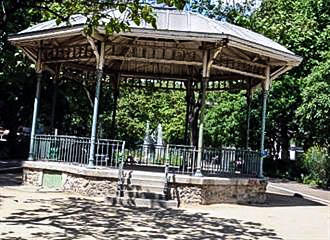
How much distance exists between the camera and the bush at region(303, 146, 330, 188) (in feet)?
87.9

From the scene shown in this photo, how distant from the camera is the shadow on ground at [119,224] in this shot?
954cm

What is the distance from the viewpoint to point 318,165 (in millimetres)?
27141

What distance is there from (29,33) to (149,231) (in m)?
8.66

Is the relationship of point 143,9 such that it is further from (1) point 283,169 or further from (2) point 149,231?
(1) point 283,169

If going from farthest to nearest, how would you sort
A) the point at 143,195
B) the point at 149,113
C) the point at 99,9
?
the point at 149,113
the point at 143,195
the point at 99,9

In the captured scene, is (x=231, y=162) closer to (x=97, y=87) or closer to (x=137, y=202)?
(x=137, y=202)

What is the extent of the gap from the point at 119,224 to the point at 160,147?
27.1 ft

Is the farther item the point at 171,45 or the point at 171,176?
the point at 171,45

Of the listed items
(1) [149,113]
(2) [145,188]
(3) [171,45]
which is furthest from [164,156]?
(1) [149,113]

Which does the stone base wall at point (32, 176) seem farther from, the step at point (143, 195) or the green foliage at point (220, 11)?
the green foliage at point (220, 11)

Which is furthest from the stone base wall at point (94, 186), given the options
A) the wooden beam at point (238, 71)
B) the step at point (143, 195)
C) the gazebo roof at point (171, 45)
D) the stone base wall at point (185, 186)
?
the wooden beam at point (238, 71)

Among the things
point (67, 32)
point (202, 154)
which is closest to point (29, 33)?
point (67, 32)

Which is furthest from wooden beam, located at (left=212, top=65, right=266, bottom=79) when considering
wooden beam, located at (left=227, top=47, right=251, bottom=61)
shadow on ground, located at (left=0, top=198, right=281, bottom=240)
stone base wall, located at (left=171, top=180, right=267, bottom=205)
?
shadow on ground, located at (left=0, top=198, right=281, bottom=240)

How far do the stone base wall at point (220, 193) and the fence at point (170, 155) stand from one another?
69cm
